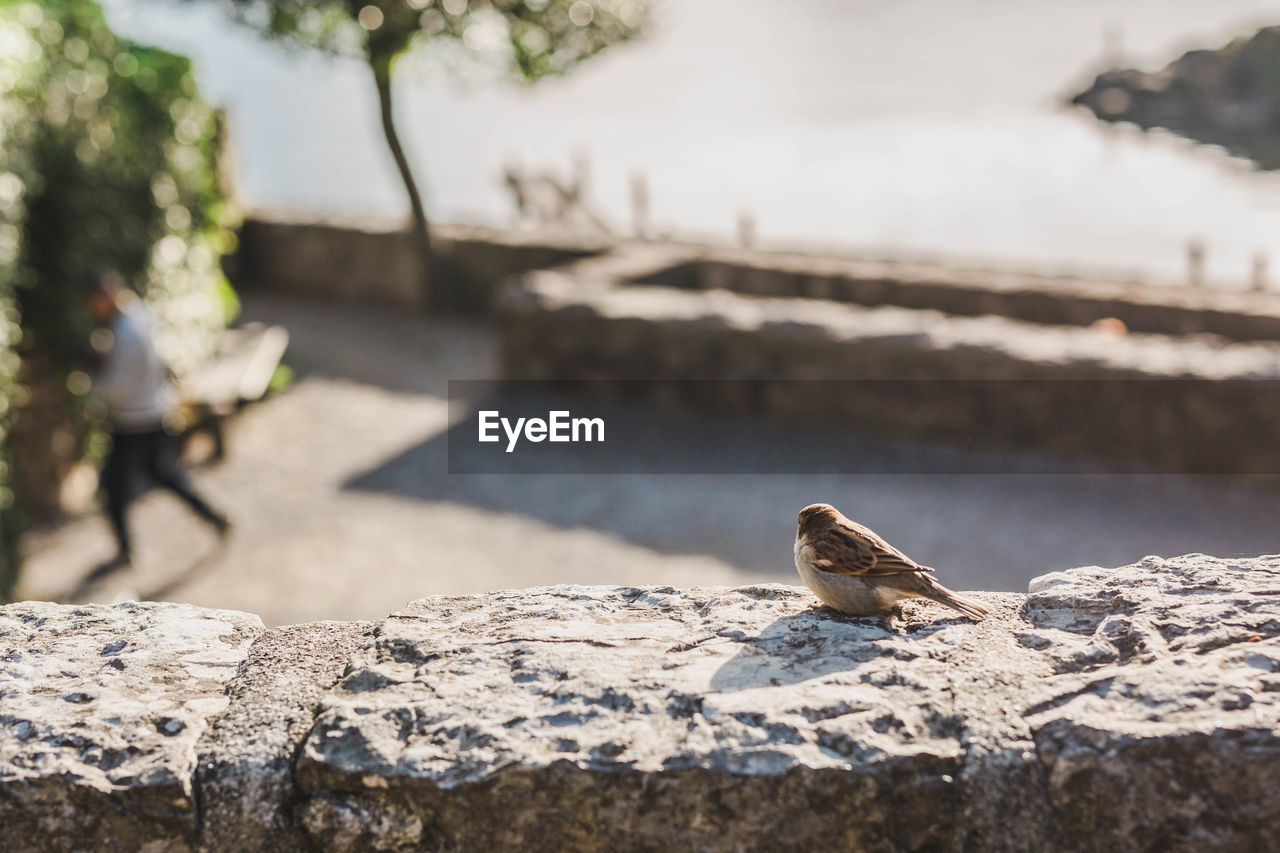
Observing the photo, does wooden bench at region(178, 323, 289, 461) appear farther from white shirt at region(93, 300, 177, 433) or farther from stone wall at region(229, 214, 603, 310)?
stone wall at region(229, 214, 603, 310)

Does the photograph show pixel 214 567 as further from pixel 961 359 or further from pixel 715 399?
pixel 961 359

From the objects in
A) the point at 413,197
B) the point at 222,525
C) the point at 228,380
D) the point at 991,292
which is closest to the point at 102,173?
the point at 228,380

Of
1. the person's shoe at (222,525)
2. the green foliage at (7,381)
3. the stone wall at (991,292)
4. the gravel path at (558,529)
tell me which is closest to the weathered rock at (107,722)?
the gravel path at (558,529)

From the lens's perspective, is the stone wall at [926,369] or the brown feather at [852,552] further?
the stone wall at [926,369]

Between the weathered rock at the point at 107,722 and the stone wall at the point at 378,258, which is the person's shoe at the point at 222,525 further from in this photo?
the stone wall at the point at 378,258

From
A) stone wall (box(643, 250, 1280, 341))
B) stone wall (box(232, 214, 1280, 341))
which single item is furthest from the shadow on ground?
stone wall (box(232, 214, 1280, 341))

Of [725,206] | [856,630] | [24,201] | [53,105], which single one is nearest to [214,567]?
[24,201]
